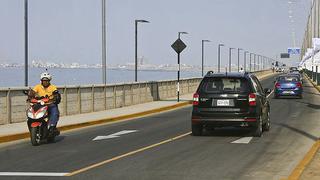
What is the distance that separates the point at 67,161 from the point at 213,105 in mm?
5633

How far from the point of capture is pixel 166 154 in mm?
12477

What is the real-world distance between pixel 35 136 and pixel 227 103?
515cm

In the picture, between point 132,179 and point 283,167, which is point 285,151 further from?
point 132,179

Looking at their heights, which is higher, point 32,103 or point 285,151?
point 32,103

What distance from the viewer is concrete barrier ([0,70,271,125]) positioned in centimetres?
1950

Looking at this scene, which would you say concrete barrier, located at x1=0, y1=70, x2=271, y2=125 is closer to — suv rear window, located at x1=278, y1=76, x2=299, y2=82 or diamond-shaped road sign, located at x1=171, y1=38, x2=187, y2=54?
diamond-shaped road sign, located at x1=171, y1=38, x2=187, y2=54

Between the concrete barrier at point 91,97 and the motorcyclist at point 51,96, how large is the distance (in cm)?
477

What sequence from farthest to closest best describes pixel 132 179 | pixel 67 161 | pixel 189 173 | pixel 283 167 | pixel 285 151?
pixel 285 151, pixel 67 161, pixel 283 167, pixel 189 173, pixel 132 179

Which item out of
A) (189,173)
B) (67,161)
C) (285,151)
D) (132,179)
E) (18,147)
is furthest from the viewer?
(18,147)

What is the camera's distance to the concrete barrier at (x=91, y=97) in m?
19.5

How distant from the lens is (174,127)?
19641mm

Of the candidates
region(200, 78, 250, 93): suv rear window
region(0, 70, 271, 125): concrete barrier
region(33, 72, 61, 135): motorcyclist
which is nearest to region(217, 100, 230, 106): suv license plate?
region(200, 78, 250, 93): suv rear window

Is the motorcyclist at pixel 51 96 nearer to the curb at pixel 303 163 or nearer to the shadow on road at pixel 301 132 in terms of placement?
the curb at pixel 303 163

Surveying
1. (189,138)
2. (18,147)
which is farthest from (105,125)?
(18,147)
